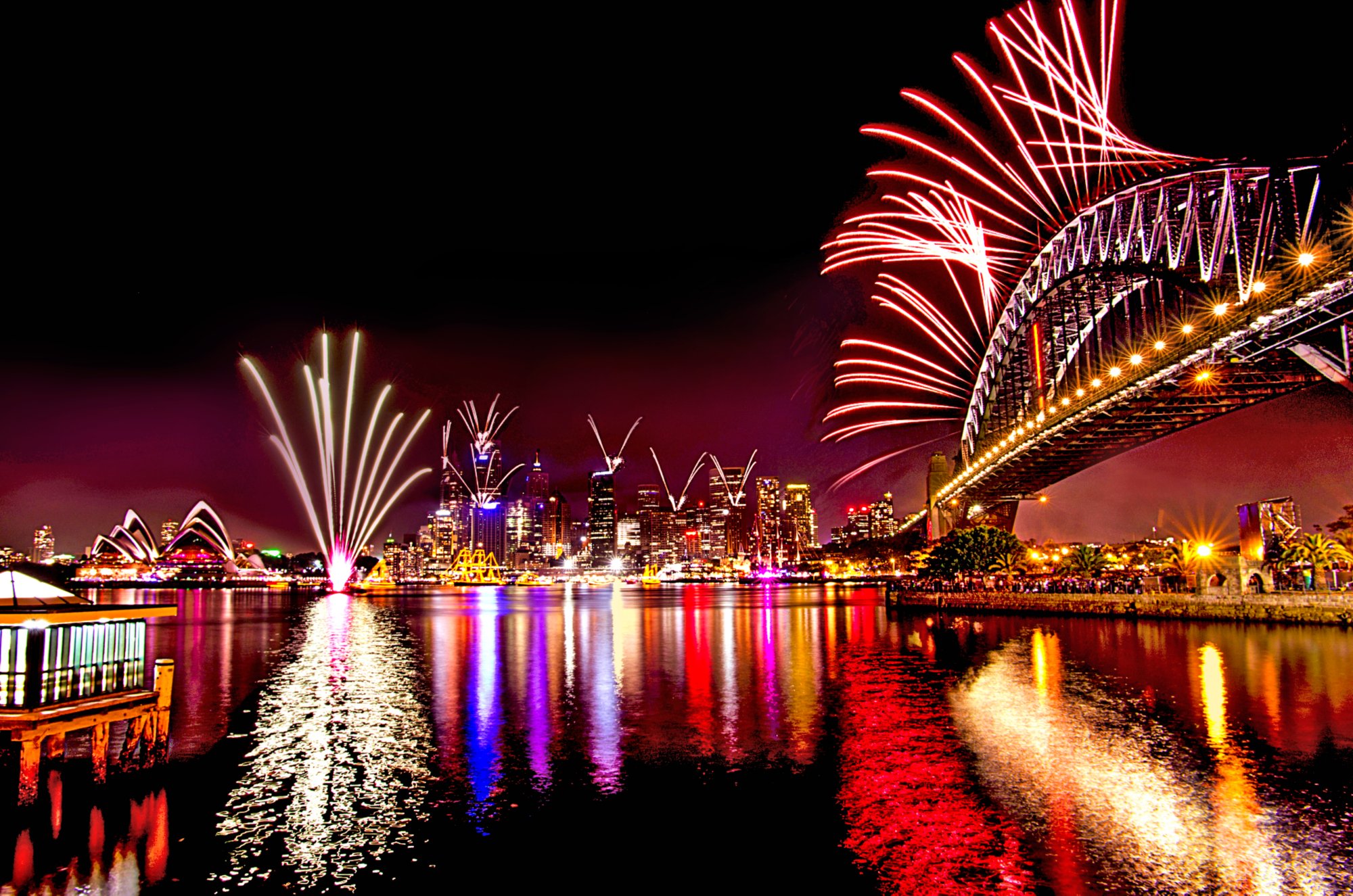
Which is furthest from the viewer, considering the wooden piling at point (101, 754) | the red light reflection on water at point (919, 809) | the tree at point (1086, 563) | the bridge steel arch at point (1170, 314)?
the tree at point (1086, 563)

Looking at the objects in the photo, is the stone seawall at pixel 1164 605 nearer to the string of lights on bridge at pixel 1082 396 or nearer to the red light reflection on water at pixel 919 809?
the string of lights on bridge at pixel 1082 396

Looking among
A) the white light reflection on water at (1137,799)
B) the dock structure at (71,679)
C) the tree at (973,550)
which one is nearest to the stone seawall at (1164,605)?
the tree at (973,550)

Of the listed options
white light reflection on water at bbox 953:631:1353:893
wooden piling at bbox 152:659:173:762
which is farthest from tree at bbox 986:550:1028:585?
wooden piling at bbox 152:659:173:762

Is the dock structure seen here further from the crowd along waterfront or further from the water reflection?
the water reflection

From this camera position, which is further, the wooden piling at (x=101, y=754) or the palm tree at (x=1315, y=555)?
the palm tree at (x=1315, y=555)

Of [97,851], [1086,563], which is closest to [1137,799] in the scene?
[97,851]

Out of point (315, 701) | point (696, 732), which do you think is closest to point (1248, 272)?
point (696, 732)

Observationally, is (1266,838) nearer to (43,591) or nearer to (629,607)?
(43,591)
